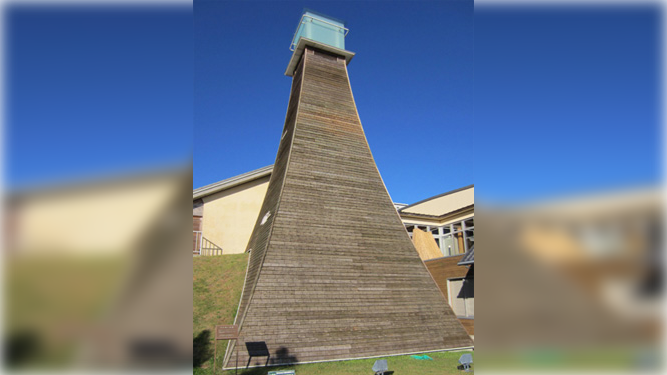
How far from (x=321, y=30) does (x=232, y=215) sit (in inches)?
486

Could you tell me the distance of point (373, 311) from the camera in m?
13.7

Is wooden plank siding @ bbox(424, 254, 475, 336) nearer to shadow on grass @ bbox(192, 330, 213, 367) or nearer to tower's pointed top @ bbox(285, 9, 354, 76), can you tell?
shadow on grass @ bbox(192, 330, 213, 367)

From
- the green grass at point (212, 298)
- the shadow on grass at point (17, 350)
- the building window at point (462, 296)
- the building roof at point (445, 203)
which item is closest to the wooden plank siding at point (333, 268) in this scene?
the green grass at point (212, 298)

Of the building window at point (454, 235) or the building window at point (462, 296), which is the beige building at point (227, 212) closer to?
the building window at point (454, 235)

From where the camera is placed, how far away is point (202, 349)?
464 inches

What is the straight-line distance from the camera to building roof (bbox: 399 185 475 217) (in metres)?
26.6

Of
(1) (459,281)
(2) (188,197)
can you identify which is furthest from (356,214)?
(2) (188,197)

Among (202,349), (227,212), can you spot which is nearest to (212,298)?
(202,349)

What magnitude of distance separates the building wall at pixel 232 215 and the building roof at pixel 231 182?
33 centimetres

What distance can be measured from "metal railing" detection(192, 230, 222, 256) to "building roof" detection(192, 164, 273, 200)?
7.49ft

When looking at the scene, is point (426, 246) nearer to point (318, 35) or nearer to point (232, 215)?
point (232, 215)

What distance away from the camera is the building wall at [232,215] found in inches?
898

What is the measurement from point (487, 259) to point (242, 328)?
11547 millimetres

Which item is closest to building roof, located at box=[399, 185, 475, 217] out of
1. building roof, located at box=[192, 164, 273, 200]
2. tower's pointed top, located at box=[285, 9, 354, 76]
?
building roof, located at box=[192, 164, 273, 200]
